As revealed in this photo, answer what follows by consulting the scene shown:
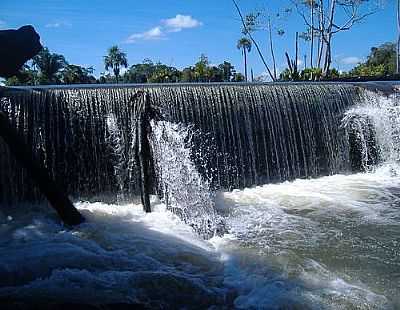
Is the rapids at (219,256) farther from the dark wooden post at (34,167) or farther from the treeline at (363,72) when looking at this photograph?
the treeline at (363,72)

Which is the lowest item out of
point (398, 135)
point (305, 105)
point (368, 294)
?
point (368, 294)

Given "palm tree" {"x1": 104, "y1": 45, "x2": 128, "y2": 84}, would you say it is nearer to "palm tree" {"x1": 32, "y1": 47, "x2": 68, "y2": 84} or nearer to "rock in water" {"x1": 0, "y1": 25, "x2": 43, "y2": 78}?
"palm tree" {"x1": 32, "y1": 47, "x2": 68, "y2": 84}

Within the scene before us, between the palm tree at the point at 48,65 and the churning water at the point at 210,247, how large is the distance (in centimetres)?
4148

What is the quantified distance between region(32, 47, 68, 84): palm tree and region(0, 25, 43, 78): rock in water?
41938 mm

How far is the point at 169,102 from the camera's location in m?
8.52

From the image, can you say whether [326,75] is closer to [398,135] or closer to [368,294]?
[398,135]

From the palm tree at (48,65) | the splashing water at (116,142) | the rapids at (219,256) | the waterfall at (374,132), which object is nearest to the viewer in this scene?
the rapids at (219,256)

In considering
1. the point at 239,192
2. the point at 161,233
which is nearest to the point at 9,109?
the point at 161,233

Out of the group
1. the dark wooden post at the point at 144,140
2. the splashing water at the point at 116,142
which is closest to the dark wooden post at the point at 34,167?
the dark wooden post at the point at 144,140

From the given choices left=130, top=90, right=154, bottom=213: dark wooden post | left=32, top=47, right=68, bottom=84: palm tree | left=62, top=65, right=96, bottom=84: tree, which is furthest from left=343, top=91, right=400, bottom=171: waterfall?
left=32, top=47, right=68, bottom=84: palm tree

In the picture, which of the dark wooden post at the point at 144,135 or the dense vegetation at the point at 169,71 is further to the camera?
the dense vegetation at the point at 169,71

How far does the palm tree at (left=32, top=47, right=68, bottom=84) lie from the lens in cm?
4647

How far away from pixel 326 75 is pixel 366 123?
14.0m

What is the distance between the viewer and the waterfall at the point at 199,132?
7723mm
